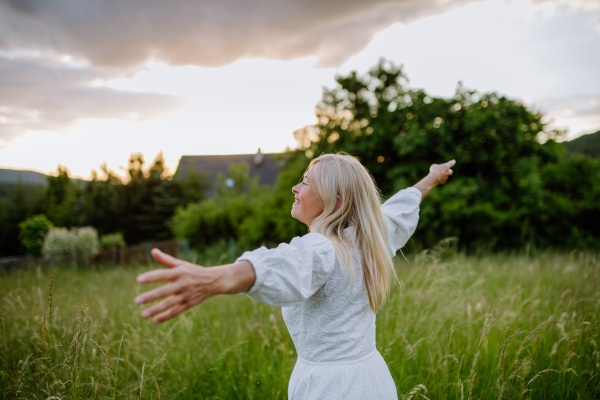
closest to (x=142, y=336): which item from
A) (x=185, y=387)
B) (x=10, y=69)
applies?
(x=185, y=387)

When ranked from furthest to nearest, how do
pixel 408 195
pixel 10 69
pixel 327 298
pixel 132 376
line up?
pixel 10 69
pixel 132 376
pixel 408 195
pixel 327 298

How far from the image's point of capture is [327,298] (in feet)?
3.91

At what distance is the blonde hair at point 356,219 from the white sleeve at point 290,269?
0.19 metres

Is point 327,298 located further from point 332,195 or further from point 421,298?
point 421,298

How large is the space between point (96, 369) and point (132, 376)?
1.03ft

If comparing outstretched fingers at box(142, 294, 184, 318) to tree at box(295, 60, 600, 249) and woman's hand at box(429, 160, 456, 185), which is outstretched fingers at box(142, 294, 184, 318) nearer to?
woman's hand at box(429, 160, 456, 185)

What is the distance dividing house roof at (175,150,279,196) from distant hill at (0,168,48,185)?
13.8 m

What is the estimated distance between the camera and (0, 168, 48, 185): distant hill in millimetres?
15219

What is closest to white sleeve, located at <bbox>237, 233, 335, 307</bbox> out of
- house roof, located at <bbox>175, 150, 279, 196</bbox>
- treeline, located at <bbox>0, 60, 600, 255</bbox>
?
treeline, located at <bbox>0, 60, 600, 255</bbox>

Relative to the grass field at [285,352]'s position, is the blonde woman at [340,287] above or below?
above

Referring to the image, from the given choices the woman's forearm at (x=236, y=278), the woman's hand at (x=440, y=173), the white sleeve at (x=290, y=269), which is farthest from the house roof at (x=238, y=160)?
the woman's forearm at (x=236, y=278)

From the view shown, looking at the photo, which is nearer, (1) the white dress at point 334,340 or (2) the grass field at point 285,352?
(1) the white dress at point 334,340

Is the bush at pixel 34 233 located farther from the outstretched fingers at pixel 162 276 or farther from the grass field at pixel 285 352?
the outstretched fingers at pixel 162 276

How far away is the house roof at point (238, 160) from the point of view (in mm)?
32062
